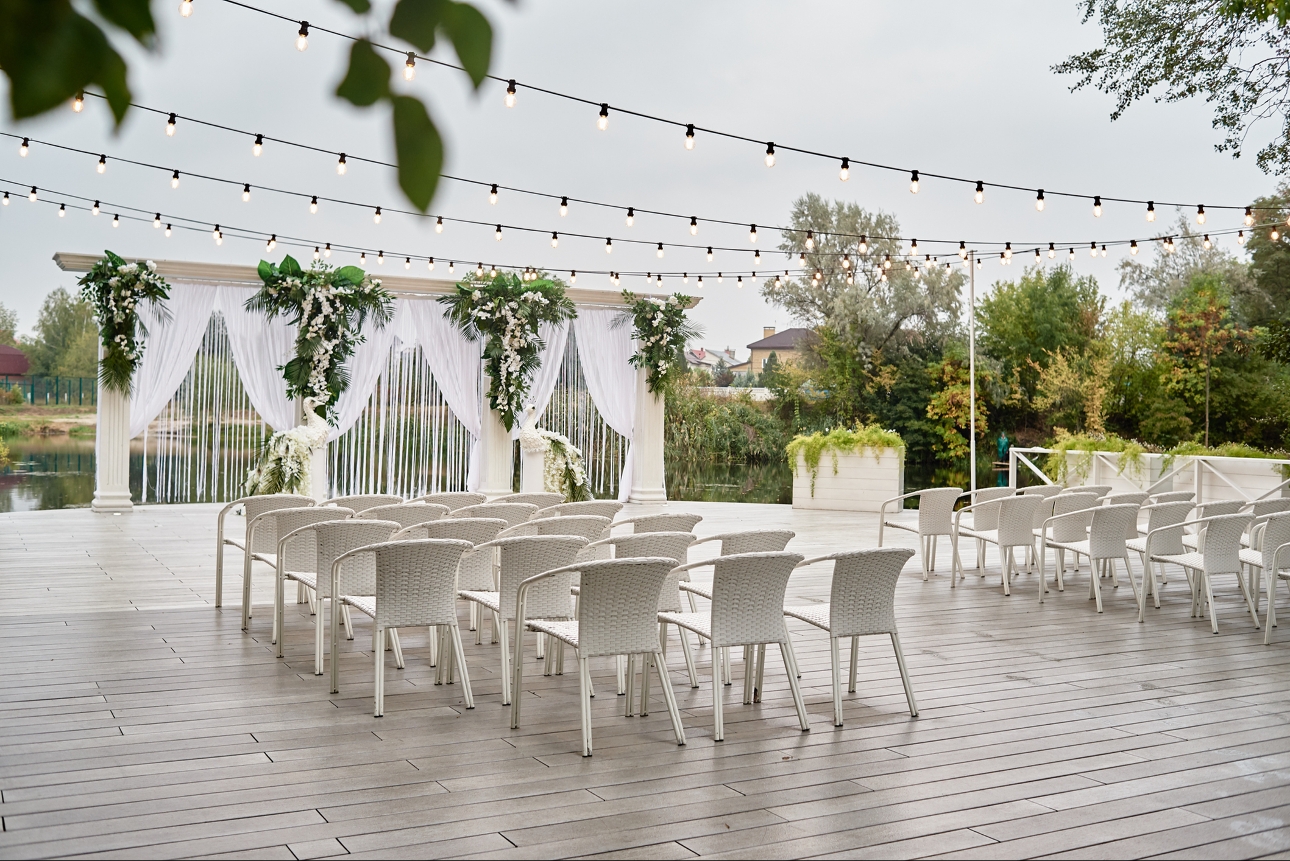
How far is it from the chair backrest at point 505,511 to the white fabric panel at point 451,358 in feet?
22.4

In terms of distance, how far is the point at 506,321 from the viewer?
13.0m

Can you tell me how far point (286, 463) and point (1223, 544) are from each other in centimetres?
878

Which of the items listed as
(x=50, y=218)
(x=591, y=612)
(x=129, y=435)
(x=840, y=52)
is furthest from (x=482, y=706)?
(x=840, y=52)

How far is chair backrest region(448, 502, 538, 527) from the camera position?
644 cm

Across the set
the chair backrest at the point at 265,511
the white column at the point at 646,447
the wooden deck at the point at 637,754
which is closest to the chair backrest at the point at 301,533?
the chair backrest at the point at 265,511

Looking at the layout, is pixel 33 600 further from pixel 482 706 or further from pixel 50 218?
pixel 50 218

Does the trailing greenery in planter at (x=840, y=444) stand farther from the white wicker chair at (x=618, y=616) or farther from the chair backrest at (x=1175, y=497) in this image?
the white wicker chair at (x=618, y=616)

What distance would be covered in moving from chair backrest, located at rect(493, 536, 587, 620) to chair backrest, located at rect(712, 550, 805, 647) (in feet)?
2.35

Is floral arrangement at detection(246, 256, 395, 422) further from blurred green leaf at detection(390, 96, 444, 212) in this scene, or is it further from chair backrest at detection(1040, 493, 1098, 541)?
blurred green leaf at detection(390, 96, 444, 212)

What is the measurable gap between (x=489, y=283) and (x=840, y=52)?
25.0 m

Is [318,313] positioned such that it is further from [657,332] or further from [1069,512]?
[1069,512]

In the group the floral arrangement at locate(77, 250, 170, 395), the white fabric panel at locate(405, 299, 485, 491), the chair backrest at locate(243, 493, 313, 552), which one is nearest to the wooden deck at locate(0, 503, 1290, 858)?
the chair backrest at locate(243, 493, 313, 552)

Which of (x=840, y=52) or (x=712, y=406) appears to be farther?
(x=840, y=52)

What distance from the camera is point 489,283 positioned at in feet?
42.8
